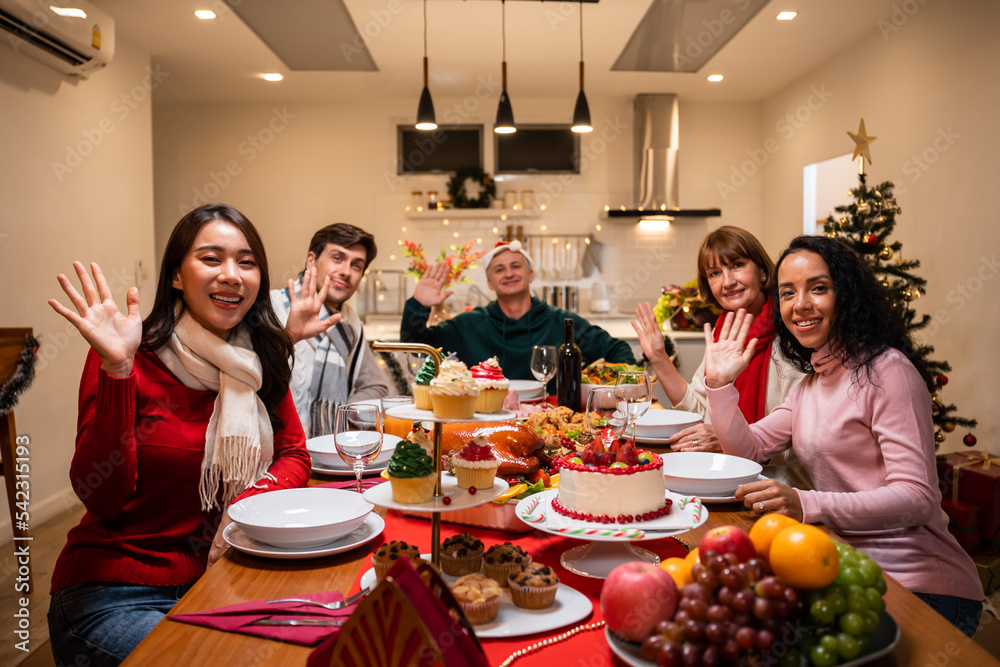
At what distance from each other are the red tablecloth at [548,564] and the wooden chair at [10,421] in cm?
229

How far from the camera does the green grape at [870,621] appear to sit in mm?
767

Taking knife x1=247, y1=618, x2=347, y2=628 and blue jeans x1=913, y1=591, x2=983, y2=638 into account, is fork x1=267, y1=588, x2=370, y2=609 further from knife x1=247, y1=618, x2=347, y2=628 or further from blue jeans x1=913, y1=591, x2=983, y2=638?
blue jeans x1=913, y1=591, x2=983, y2=638

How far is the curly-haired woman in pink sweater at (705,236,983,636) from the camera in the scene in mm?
1366

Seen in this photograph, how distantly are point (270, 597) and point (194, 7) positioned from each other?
4388mm

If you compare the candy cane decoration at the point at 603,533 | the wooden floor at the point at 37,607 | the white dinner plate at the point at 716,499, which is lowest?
the wooden floor at the point at 37,607

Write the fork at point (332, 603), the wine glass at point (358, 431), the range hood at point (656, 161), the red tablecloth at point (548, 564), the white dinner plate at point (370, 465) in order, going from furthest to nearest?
the range hood at point (656, 161), the white dinner plate at point (370, 465), the wine glass at point (358, 431), the fork at point (332, 603), the red tablecloth at point (548, 564)

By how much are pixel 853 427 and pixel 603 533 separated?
82 cm

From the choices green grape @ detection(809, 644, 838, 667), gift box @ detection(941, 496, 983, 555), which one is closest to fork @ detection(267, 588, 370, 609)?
green grape @ detection(809, 644, 838, 667)

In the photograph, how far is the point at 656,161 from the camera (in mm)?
6543

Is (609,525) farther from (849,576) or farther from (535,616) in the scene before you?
(849,576)

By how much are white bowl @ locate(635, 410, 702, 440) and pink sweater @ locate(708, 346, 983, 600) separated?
409 millimetres

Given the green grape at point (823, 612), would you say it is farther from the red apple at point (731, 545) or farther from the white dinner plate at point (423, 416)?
the white dinner plate at point (423, 416)

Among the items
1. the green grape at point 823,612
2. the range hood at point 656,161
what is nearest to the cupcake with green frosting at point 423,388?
the green grape at point 823,612

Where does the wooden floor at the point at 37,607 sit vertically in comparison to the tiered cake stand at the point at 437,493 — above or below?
below
